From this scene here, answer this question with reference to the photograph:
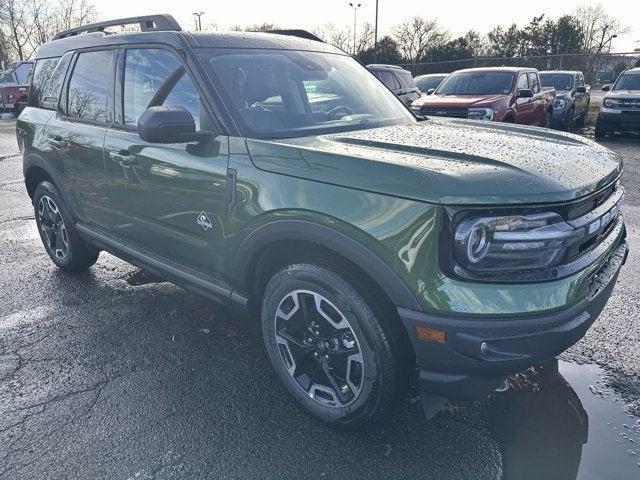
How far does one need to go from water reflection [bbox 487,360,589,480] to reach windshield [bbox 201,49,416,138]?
1765 millimetres

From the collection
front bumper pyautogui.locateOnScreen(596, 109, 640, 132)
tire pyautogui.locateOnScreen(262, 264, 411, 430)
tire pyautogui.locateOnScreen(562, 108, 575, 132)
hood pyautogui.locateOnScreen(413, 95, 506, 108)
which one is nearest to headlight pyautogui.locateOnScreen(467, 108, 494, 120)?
hood pyautogui.locateOnScreen(413, 95, 506, 108)

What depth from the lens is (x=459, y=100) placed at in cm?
1000

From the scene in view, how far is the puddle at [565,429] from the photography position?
2.29 m

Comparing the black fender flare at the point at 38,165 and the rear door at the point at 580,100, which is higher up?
the black fender flare at the point at 38,165

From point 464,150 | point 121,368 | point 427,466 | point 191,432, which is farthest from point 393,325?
point 121,368

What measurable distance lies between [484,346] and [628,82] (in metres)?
13.4

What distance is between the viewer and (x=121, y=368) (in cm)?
314

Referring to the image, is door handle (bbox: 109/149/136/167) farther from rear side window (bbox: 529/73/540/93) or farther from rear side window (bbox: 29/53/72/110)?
rear side window (bbox: 529/73/540/93)

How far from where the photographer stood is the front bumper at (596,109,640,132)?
11.8 m

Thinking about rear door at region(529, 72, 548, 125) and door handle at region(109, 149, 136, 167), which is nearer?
door handle at region(109, 149, 136, 167)

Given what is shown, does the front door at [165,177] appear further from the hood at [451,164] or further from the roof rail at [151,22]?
the hood at [451,164]

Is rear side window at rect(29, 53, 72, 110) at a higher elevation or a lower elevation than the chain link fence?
higher

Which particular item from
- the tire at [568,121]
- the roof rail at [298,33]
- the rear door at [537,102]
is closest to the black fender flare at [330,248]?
the roof rail at [298,33]

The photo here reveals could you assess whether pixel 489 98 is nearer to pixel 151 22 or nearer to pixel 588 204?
pixel 151 22
